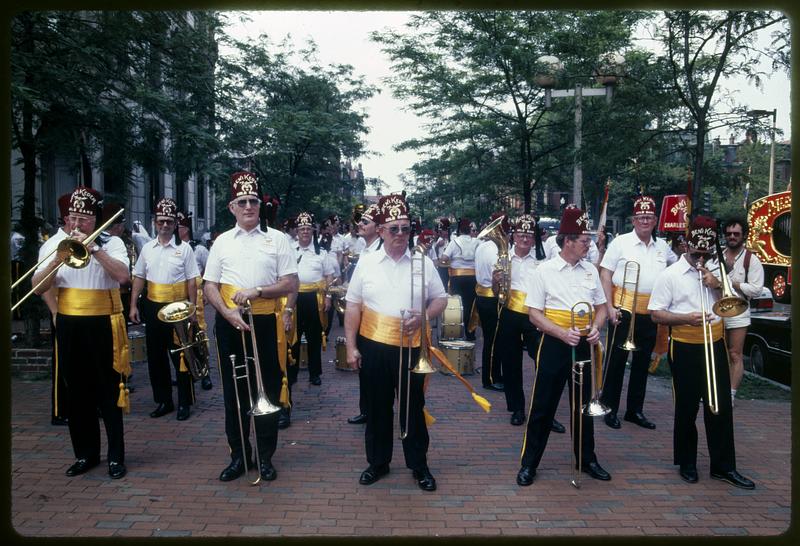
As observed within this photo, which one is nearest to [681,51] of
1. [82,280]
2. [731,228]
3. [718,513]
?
[731,228]

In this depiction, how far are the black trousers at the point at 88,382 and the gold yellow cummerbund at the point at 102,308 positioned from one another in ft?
0.18

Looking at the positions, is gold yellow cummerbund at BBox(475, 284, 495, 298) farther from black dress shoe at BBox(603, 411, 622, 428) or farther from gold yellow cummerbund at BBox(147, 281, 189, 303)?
gold yellow cummerbund at BBox(147, 281, 189, 303)

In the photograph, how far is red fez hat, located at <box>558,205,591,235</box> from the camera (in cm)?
562

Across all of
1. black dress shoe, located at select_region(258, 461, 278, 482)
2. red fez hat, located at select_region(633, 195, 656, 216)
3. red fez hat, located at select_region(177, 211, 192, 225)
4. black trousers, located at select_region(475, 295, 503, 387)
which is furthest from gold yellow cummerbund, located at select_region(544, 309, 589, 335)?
red fez hat, located at select_region(177, 211, 192, 225)

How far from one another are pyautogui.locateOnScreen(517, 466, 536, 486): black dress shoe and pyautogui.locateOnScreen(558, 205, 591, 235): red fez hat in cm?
209

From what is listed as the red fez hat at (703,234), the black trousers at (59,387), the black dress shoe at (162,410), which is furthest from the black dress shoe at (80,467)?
the red fez hat at (703,234)

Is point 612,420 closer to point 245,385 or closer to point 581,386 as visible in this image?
point 581,386

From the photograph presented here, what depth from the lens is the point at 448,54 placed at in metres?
15.3

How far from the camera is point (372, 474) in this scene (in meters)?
5.58

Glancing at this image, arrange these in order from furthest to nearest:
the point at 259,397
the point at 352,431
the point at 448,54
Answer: the point at 448,54 → the point at 352,431 → the point at 259,397

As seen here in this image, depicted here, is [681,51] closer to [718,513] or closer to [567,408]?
[567,408]

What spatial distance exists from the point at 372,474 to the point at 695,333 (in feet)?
10.1

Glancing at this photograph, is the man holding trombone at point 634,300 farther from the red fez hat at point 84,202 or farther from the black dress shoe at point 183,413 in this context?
the red fez hat at point 84,202

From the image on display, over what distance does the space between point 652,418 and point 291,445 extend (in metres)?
4.26
